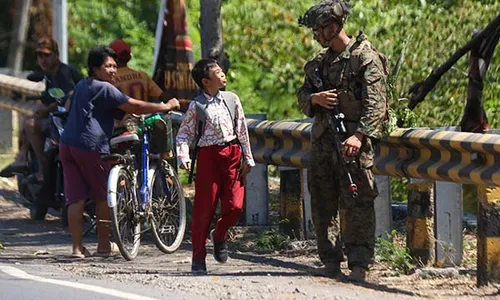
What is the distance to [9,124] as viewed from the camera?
67.3ft

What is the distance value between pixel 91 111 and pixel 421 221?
271cm

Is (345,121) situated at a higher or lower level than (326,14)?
lower

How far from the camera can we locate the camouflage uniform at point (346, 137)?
32.6ft

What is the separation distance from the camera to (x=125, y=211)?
38.1 feet

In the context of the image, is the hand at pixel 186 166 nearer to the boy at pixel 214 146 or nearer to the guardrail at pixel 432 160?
the boy at pixel 214 146

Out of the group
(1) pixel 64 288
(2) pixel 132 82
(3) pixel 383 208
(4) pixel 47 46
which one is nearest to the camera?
(1) pixel 64 288

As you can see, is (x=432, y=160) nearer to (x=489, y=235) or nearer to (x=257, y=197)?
Answer: (x=489, y=235)

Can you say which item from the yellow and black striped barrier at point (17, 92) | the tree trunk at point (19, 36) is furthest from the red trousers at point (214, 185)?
the tree trunk at point (19, 36)

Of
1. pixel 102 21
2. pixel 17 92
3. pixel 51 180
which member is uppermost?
pixel 102 21

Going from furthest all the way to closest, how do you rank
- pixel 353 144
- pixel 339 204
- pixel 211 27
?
pixel 211 27
pixel 339 204
pixel 353 144

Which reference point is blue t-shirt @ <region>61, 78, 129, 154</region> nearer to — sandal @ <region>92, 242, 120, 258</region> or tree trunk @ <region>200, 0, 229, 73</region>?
sandal @ <region>92, 242, 120, 258</region>

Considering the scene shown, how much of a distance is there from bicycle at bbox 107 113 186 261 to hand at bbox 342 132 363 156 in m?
2.10

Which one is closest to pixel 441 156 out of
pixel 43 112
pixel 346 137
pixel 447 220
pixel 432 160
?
pixel 432 160

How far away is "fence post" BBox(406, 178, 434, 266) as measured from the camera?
10.7 metres
